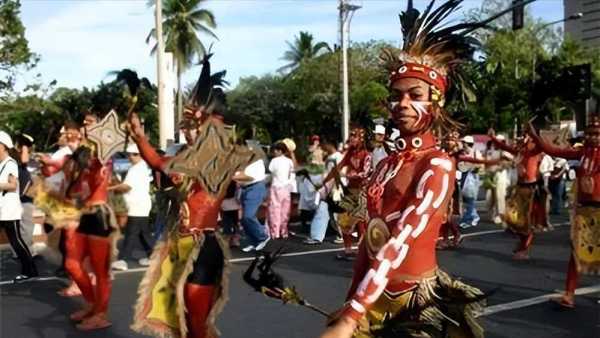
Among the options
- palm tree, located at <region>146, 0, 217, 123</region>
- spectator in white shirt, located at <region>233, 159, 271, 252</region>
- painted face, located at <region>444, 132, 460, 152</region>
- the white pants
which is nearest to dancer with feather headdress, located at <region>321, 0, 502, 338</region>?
painted face, located at <region>444, 132, 460, 152</region>

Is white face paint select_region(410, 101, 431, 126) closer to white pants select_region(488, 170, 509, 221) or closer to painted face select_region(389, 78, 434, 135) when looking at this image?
painted face select_region(389, 78, 434, 135)

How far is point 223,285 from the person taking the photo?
202 inches

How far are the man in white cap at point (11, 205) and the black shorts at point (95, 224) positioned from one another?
2.26 meters

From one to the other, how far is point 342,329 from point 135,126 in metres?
2.90

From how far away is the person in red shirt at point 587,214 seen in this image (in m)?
7.32

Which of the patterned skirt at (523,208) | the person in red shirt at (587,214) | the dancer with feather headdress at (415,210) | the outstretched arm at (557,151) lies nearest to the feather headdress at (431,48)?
the dancer with feather headdress at (415,210)

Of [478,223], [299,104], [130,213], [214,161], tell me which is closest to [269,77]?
[299,104]

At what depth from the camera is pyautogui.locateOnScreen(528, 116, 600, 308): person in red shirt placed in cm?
732

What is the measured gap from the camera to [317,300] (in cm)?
809

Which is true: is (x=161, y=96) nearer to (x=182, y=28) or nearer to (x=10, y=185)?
(x=10, y=185)

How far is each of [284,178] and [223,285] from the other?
7.95m

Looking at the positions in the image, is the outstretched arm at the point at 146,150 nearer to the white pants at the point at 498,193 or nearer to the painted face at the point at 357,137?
the painted face at the point at 357,137

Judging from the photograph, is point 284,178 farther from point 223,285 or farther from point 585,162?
point 223,285

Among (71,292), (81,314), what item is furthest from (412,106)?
(71,292)
